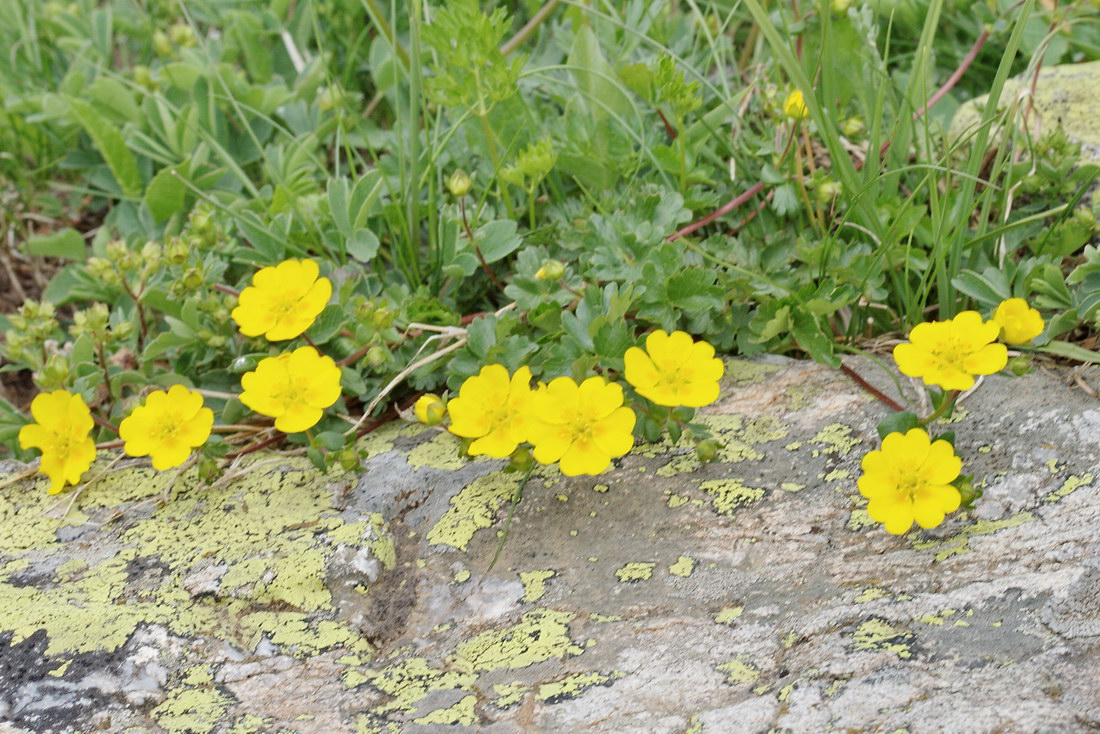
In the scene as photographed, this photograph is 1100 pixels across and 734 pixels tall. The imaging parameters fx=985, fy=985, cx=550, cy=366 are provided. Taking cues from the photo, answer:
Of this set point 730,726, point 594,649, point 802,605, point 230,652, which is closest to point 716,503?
point 802,605

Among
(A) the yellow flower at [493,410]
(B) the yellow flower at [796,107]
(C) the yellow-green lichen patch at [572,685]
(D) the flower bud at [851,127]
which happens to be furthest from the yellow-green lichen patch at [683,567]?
(D) the flower bud at [851,127]

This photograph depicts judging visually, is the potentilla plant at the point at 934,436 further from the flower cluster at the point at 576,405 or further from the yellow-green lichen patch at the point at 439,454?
the yellow-green lichen patch at the point at 439,454

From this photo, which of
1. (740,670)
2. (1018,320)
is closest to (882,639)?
(740,670)

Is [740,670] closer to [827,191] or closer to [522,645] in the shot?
[522,645]

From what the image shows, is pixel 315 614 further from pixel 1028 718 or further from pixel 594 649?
pixel 1028 718

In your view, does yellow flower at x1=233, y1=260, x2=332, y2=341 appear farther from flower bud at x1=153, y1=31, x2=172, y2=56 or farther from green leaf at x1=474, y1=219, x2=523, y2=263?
flower bud at x1=153, y1=31, x2=172, y2=56
